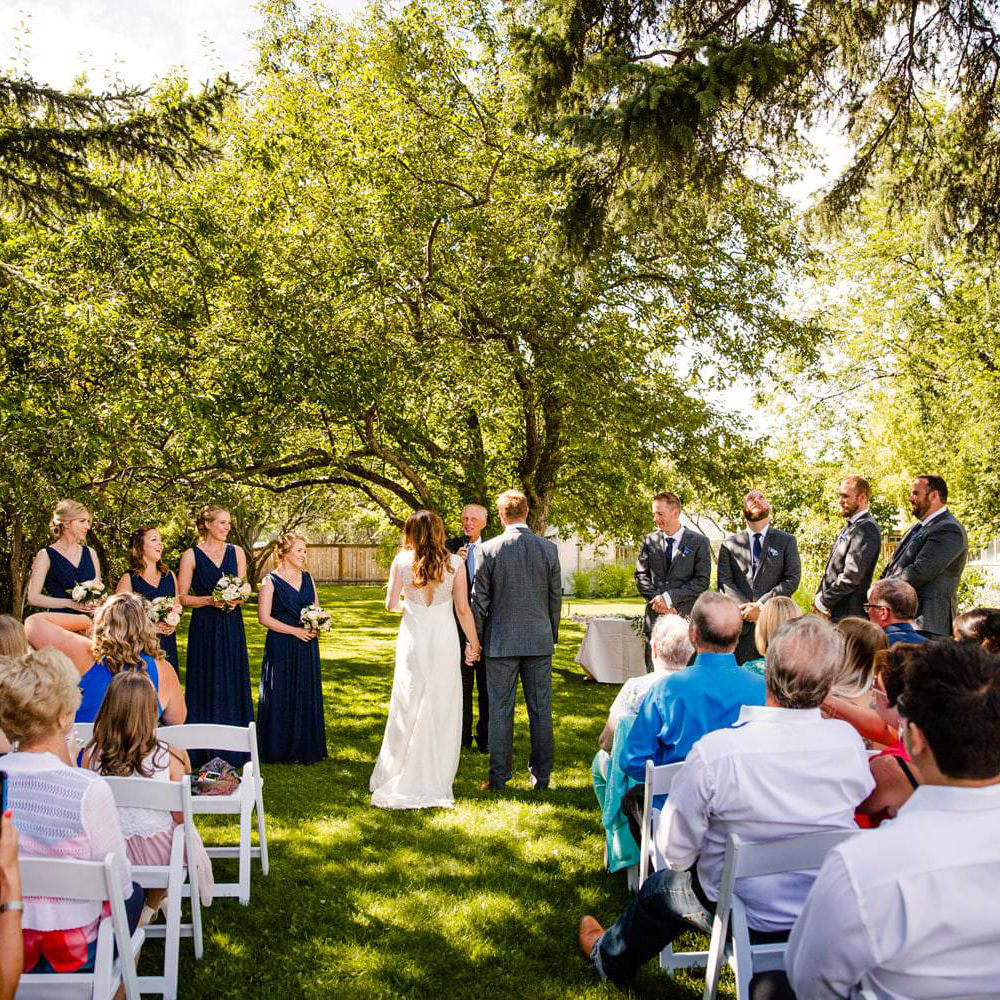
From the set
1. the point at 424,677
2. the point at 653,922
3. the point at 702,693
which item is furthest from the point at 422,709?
the point at 653,922

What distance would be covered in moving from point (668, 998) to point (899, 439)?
19.2 metres

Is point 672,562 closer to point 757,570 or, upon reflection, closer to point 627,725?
point 757,570

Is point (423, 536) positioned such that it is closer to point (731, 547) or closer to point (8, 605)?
point (731, 547)

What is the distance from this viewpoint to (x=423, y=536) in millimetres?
6324

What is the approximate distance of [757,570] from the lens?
25.7 ft


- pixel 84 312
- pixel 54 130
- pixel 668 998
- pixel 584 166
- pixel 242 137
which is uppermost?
pixel 242 137

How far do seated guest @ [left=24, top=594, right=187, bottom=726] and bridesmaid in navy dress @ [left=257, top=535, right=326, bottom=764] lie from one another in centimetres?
193

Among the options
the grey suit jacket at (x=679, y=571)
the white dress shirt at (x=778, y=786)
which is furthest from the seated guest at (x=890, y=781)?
the grey suit jacket at (x=679, y=571)

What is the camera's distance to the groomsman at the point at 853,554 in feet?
22.2

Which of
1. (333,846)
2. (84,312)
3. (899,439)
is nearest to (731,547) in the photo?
(333,846)

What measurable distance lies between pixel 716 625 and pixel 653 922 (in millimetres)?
1198

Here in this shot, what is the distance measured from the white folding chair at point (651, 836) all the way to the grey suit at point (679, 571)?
417cm

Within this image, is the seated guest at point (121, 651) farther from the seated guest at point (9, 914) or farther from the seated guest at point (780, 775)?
the seated guest at point (780, 775)

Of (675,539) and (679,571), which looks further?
(675,539)
